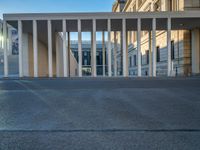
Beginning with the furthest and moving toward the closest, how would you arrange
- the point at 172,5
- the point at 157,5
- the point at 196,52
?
the point at 157,5 → the point at 172,5 → the point at 196,52

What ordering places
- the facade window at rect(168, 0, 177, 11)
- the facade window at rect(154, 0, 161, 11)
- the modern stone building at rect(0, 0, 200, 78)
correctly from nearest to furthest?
the modern stone building at rect(0, 0, 200, 78) < the facade window at rect(168, 0, 177, 11) < the facade window at rect(154, 0, 161, 11)

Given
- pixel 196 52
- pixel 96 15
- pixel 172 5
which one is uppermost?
pixel 172 5

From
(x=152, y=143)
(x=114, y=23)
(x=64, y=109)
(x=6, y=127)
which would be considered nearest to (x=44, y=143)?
(x=6, y=127)

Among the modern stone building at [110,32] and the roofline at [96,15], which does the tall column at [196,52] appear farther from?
the roofline at [96,15]

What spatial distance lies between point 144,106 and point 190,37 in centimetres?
1795

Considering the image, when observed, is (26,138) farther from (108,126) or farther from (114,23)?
(114,23)

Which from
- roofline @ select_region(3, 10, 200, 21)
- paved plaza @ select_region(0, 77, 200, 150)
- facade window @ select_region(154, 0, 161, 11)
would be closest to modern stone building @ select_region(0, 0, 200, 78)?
roofline @ select_region(3, 10, 200, 21)

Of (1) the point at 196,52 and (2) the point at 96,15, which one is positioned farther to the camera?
(1) the point at 196,52

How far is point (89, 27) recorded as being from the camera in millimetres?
22594

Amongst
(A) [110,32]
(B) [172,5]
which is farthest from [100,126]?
(B) [172,5]

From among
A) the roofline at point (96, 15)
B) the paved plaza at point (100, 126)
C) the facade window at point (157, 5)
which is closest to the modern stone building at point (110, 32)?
the roofline at point (96, 15)

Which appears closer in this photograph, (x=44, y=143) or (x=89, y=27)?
(x=44, y=143)

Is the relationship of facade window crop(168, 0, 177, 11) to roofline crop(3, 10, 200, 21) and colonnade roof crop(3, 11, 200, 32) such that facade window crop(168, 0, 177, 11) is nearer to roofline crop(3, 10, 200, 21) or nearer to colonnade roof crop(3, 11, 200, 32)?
colonnade roof crop(3, 11, 200, 32)

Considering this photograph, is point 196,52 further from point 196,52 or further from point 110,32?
point 110,32
